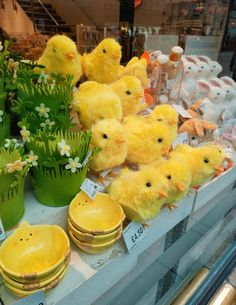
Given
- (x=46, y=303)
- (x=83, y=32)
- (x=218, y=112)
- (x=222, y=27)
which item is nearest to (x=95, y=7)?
(x=83, y=32)

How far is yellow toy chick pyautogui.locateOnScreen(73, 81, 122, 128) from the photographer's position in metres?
0.90

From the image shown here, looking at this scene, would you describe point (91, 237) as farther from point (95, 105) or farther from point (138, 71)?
point (138, 71)

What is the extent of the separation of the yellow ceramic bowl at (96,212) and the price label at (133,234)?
54mm

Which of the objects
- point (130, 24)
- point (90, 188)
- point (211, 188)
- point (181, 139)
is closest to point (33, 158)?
point (90, 188)

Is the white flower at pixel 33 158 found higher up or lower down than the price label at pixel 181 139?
higher up

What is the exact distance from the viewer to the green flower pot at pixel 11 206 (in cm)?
64

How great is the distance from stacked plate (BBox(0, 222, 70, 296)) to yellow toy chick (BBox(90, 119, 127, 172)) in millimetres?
250

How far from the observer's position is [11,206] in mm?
661

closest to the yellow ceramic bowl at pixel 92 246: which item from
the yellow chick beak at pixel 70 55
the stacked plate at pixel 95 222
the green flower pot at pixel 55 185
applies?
the stacked plate at pixel 95 222

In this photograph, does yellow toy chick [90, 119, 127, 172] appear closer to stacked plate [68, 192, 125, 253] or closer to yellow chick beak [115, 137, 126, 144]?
yellow chick beak [115, 137, 126, 144]

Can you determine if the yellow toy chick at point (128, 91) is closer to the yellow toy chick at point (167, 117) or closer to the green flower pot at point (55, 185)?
the yellow toy chick at point (167, 117)

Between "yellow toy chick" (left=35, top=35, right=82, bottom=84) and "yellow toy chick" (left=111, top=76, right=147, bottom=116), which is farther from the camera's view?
"yellow toy chick" (left=111, top=76, right=147, bottom=116)

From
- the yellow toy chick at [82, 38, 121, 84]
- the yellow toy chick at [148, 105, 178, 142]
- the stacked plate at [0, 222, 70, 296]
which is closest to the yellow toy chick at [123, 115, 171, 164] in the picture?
the yellow toy chick at [148, 105, 178, 142]

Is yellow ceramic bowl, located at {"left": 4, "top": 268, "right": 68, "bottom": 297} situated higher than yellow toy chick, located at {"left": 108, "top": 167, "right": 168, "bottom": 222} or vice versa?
yellow toy chick, located at {"left": 108, "top": 167, "right": 168, "bottom": 222}
